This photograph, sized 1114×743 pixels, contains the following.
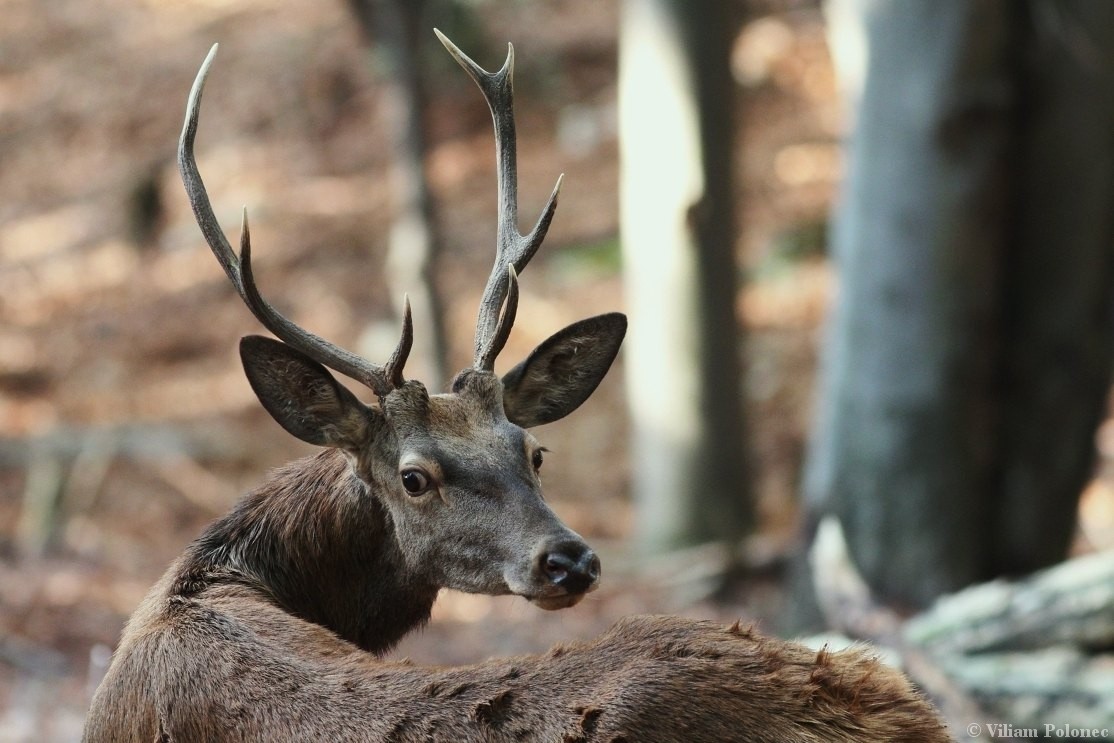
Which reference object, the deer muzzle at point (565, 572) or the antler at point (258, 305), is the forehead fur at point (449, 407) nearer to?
the antler at point (258, 305)

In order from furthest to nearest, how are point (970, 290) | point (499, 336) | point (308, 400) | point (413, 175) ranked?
point (413, 175)
point (970, 290)
point (499, 336)
point (308, 400)

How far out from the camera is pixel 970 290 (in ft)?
29.1

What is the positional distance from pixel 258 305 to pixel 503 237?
1.03 meters

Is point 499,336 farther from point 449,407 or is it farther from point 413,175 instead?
point 413,175

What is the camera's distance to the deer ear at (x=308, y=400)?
14.5 feet

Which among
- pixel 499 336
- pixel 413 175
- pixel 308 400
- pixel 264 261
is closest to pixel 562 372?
pixel 499 336

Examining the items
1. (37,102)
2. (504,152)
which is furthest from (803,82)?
(504,152)

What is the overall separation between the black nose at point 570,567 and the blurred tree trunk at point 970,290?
554cm

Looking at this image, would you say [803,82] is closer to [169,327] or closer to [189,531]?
[169,327]

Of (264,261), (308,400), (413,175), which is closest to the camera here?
(308,400)

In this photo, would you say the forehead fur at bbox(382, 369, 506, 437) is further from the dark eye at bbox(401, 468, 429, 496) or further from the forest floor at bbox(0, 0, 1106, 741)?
the forest floor at bbox(0, 0, 1106, 741)

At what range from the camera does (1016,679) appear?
22.5 feet

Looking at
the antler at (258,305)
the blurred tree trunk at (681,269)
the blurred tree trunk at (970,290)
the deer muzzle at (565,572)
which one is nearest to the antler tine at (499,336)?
the antler at (258,305)

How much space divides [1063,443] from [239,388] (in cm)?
957
